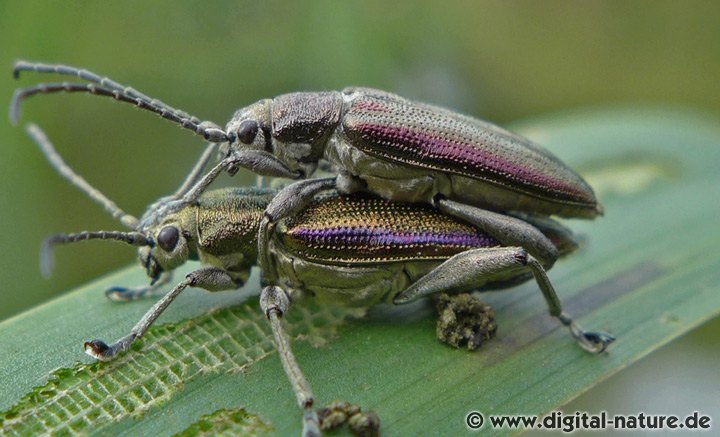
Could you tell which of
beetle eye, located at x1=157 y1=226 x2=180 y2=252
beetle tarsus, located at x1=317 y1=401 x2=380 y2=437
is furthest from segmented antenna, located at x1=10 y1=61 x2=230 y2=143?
beetle tarsus, located at x1=317 y1=401 x2=380 y2=437

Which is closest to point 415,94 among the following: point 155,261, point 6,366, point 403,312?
point 403,312

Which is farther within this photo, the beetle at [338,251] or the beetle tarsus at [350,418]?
the beetle at [338,251]

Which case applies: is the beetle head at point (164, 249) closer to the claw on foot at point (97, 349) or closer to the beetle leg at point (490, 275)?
the claw on foot at point (97, 349)

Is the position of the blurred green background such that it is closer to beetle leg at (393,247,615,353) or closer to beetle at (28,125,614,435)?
beetle at (28,125,614,435)

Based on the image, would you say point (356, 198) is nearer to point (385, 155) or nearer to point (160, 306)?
point (385, 155)

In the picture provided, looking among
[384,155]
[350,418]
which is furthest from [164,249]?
[350,418]

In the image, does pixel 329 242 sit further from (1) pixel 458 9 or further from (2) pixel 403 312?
(1) pixel 458 9

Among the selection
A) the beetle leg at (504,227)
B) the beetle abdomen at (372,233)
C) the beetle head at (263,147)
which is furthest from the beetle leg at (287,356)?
the beetle leg at (504,227)
